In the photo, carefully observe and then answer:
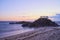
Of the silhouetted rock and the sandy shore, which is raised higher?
the silhouetted rock

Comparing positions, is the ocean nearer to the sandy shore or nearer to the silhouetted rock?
the sandy shore

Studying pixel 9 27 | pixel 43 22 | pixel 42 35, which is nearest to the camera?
pixel 43 22

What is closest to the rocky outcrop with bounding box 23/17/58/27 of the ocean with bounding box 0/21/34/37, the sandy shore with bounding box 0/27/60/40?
the sandy shore with bounding box 0/27/60/40

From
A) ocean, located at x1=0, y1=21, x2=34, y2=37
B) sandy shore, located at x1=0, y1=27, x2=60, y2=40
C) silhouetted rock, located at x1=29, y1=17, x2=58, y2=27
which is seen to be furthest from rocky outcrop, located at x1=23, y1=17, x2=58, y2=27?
ocean, located at x1=0, y1=21, x2=34, y2=37

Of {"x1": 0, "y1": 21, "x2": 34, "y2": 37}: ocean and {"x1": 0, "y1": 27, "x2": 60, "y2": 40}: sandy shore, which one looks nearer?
{"x1": 0, "y1": 21, "x2": 34, "y2": 37}: ocean

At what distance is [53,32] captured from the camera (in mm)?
3543

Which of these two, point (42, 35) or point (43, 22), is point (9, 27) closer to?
point (42, 35)

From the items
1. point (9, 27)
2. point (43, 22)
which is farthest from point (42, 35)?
point (9, 27)

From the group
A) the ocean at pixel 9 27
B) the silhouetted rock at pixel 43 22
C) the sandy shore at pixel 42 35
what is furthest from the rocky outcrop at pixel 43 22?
the ocean at pixel 9 27

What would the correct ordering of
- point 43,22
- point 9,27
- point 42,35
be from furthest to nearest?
point 9,27
point 42,35
point 43,22

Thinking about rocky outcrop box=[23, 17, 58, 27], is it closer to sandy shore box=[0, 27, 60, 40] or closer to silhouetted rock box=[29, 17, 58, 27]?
silhouetted rock box=[29, 17, 58, 27]

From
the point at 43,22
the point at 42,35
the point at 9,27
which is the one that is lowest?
the point at 42,35

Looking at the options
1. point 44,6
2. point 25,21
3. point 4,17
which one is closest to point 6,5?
point 4,17

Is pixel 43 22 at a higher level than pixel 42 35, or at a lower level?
higher
